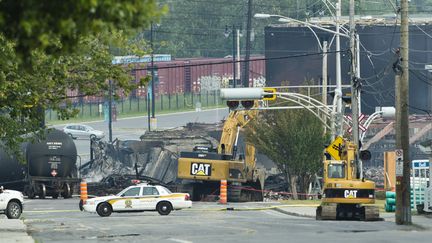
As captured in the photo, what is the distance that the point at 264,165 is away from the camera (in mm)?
84375

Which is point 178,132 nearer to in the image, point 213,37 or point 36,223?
point 36,223

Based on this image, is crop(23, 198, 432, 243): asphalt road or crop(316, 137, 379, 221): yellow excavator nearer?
crop(23, 198, 432, 243): asphalt road

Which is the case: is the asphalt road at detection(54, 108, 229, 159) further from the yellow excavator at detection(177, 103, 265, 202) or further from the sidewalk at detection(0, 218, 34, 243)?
the sidewalk at detection(0, 218, 34, 243)

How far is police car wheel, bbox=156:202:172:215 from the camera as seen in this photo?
44.4 meters

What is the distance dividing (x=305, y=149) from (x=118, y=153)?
62.9 feet

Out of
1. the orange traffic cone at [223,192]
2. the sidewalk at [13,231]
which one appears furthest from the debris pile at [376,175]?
the sidewalk at [13,231]

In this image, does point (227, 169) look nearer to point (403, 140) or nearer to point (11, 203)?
point (11, 203)

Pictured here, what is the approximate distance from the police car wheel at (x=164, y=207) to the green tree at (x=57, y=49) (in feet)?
29.6

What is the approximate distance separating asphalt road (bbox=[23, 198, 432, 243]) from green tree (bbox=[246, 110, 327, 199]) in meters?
16.4

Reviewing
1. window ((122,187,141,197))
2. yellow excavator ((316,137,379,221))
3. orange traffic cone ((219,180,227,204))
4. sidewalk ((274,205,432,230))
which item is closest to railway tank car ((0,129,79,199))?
orange traffic cone ((219,180,227,204))

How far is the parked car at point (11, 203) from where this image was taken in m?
42.1

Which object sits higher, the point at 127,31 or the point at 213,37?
the point at 213,37

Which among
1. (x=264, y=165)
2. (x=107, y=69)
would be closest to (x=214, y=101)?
(x=264, y=165)

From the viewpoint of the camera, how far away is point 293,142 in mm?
62781
